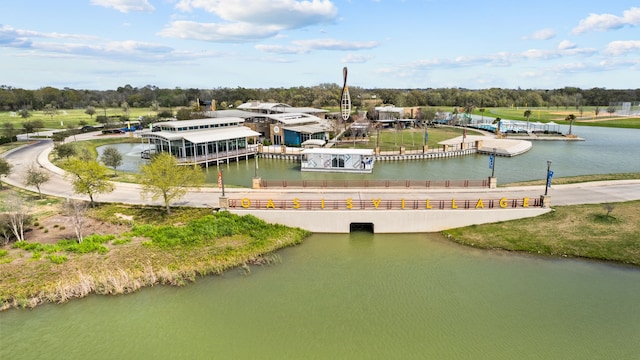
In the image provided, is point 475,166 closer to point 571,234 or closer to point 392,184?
point 392,184

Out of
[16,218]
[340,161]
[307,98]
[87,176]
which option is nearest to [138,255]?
[16,218]

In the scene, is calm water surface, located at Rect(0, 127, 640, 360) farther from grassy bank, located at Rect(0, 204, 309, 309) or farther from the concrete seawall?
the concrete seawall

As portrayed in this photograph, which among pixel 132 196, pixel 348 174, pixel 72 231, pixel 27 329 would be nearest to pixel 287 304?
pixel 27 329

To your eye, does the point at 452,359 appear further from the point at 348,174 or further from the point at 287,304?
the point at 348,174

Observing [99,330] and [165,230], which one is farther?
[165,230]

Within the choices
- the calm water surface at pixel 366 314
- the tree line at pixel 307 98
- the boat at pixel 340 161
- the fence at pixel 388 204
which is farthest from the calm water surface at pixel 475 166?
the tree line at pixel 307 98

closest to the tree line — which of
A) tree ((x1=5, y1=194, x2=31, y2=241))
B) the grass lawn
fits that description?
the grass lawn

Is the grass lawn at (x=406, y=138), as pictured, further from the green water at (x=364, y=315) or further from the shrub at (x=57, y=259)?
the shrub at (x=57, y=259)
